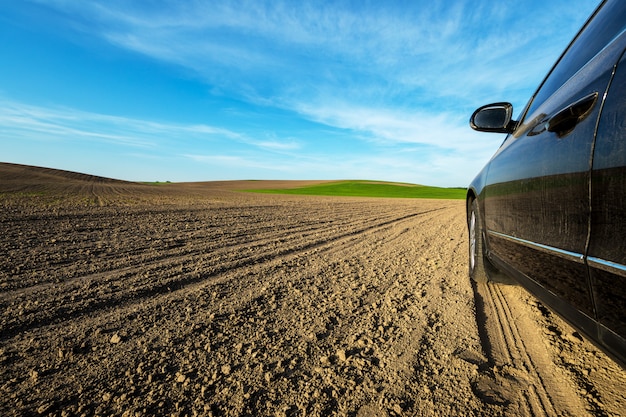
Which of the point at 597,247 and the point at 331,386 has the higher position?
the point at 597,247

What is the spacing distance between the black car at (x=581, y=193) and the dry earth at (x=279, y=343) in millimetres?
518

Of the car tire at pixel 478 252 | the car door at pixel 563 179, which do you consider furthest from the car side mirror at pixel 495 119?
the car tire at pixel 478 252

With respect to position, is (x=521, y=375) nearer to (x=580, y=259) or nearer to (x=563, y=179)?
(x=580, y=259)

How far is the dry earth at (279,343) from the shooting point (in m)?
1.49

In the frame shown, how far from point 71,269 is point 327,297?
280 centimetres

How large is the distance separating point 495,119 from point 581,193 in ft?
6.28

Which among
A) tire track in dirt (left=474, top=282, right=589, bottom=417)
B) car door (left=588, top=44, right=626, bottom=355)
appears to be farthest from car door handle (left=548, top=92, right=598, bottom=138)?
tire track in dirt (left=474, top=282, right=589, bottom=417)

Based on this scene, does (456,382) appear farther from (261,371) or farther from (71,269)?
(71,269)

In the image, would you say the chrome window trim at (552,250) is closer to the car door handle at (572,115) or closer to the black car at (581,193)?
the black car at (581,193)

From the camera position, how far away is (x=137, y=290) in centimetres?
287

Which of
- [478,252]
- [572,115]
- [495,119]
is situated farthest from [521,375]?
[495,119]

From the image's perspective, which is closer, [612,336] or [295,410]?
[612,336]

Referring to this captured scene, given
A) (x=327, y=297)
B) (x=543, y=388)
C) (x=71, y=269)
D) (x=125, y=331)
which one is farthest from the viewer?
(x=71, y=269)

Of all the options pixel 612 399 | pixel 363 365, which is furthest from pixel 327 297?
pixel 612 399
